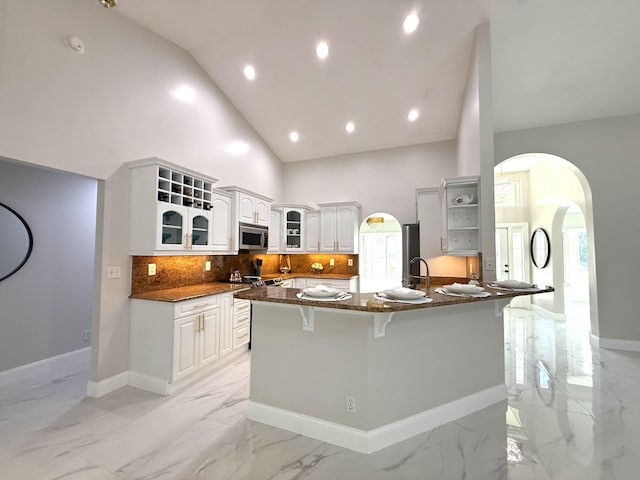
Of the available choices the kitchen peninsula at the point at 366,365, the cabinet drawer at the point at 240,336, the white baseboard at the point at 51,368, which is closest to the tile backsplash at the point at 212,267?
the cabinet drawer at the point at 240,336

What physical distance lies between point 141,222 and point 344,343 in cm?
246

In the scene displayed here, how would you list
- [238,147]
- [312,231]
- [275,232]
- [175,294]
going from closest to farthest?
[175,294], [238,147], [275,232], [312,231]

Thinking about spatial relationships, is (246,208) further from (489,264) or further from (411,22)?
(489,264)

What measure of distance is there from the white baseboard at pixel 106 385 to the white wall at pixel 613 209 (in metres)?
6.13

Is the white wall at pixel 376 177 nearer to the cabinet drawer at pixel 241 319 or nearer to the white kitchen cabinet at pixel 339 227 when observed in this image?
the white kitchen cabinet at pixel 339 227

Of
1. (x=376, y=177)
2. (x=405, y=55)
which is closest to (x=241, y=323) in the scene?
(x=376, y=177)

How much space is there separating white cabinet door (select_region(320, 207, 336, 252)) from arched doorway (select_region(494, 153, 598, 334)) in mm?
→ 3023

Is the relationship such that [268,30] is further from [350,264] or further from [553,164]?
[553,164]

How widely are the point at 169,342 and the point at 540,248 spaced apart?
757 centimetres

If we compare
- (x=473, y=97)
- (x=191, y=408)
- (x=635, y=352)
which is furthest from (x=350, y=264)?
(x=635, y=352)

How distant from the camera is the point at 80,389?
2826 mm

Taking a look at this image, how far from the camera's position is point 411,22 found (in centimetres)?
331

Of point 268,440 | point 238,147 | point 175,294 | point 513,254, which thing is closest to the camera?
point 268,440

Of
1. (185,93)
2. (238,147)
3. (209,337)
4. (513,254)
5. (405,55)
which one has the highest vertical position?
(405,55)
